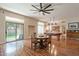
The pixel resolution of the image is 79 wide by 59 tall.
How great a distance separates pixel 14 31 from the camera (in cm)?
469

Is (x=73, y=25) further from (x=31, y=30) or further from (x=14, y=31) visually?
(x=14, y=31)

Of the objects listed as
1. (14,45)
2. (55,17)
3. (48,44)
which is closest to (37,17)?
(55,17)

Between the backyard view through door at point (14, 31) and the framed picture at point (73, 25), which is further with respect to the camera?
the framed picture at point (73, 25)

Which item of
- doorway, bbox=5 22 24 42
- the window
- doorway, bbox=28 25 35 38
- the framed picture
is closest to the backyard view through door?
doorway, bbox=5 22 24 42

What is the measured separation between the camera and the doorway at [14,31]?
4728mm

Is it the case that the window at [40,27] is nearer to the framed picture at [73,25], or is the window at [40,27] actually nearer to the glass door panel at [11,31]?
the glass door panel at [11,31]

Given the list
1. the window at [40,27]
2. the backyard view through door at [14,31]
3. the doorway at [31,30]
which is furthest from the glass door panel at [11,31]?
the window at [40,27]

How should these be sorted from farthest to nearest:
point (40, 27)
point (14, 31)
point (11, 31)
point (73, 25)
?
1. point (73, 25)
2. point (40, 27)
3. point (11, 31)
4. point (14, 31)

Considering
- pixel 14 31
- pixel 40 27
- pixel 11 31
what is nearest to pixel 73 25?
pixel 40 27

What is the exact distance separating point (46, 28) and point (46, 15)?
65 centimetres

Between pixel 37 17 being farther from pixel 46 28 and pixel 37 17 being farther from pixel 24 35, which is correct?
pixel 24 35

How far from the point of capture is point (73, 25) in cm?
562

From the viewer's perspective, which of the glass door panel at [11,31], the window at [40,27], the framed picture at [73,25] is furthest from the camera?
the framed picture at [73,25]

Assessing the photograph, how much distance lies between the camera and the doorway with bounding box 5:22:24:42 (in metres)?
4.73
